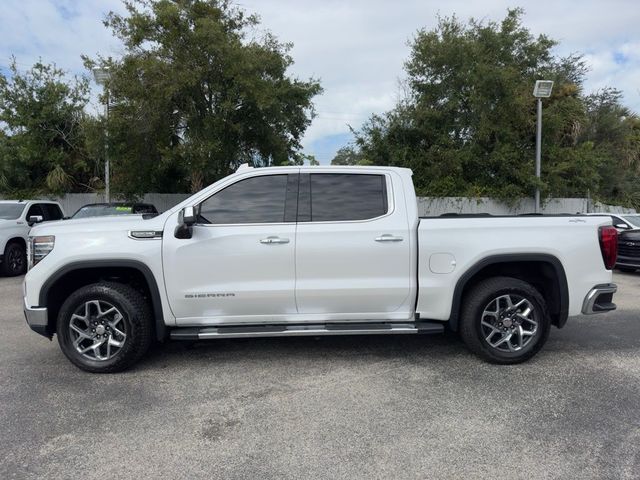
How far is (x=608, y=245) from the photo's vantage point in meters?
4.64

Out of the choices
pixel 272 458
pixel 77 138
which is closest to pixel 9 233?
pixel 77 138

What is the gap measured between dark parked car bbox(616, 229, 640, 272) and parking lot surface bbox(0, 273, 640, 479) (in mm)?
6607

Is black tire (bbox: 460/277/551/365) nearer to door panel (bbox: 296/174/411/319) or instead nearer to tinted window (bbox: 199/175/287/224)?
door panel (bbox: 296/174/411/319)

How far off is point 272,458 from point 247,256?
6.26 ft

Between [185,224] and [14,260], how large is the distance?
8969 mm

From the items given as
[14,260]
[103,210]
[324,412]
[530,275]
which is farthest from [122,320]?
[14,260]

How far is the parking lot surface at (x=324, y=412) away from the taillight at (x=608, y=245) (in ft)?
3.50

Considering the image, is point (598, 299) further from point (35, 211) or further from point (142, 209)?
point (35, 211)

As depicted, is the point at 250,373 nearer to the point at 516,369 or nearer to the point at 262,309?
the point at 262,309

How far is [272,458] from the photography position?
310 cm

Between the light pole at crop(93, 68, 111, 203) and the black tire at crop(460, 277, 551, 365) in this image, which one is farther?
the light pole at crop(93, 68, 111, 203)

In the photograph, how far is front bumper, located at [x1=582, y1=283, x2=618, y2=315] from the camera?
4652mm

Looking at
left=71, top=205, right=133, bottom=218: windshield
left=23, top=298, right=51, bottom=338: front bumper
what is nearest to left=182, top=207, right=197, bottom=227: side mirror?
left=23, top=298, right=51, bottom=338: front bumper

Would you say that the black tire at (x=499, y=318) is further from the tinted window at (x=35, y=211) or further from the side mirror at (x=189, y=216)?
the tinted window at (x=35, y=211)
